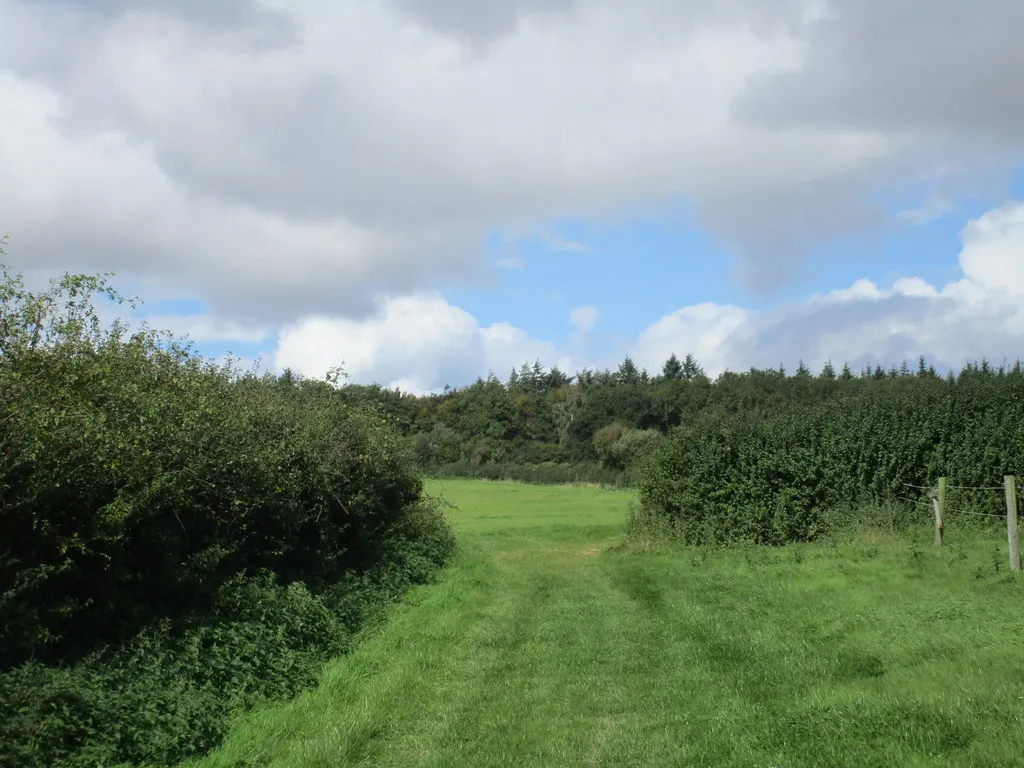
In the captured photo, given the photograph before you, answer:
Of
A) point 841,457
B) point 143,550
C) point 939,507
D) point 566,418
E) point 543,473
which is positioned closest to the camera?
point 143,550

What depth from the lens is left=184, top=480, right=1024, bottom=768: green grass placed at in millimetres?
6828

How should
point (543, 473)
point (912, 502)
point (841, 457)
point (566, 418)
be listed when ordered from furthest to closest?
point (566, 418), point (543, 473), point (841, 457), point (912, 502)

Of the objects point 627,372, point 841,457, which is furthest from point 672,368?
point 841,457

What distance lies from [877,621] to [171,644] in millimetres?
8093

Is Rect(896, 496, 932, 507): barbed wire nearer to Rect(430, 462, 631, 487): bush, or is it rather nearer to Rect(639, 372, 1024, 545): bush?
Rect(639, 372, 1024, 545): bush

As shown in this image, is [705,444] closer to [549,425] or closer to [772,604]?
[772,604]

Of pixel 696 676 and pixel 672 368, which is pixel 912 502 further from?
pixel 672 368

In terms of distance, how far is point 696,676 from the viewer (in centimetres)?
947

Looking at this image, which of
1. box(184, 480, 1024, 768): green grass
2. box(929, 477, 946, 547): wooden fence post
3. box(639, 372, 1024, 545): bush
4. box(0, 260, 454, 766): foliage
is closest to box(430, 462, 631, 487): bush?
box(639, 372, 1024, 545): bush

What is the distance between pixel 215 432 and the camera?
1052 cm

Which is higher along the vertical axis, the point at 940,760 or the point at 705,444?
the point at 705,444

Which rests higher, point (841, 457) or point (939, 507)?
point (841, 457)

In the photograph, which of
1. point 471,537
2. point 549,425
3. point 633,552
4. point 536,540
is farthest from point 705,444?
point 549,425

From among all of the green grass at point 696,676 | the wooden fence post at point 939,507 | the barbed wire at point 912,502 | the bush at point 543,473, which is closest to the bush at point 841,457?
the barbed wire at point 912,502
